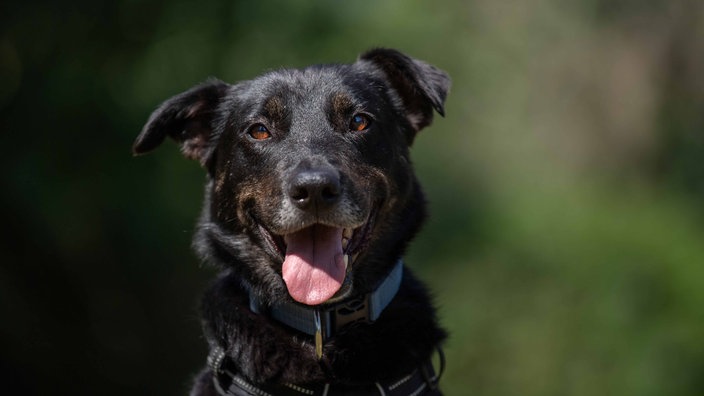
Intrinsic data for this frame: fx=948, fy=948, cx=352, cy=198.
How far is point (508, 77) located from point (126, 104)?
4.00 m

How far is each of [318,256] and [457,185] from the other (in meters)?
6.09

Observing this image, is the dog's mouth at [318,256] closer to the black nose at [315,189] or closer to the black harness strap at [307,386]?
the black nose at [315,189]

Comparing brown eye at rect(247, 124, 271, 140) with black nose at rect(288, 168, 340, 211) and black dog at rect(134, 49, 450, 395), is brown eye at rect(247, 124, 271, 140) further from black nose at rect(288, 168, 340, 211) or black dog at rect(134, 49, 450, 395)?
black nose at rect(288, 168, 340, 211)

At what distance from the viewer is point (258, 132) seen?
13.8ft

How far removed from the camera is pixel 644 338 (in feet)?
29.5

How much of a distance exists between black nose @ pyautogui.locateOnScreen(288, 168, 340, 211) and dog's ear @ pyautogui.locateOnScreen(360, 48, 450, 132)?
0.76 m

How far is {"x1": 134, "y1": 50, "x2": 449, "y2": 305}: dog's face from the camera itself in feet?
12.4

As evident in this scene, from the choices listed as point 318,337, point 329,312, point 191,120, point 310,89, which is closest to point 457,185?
point 191,120

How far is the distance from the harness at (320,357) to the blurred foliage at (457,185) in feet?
14.5

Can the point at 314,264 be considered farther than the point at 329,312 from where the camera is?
No

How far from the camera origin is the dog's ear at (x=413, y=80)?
430 centimetres

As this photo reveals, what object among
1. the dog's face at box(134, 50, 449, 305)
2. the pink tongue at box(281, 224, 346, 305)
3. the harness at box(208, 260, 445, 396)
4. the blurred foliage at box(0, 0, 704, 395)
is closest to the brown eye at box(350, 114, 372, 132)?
the dog's face at box(134, 50, 449, 305)

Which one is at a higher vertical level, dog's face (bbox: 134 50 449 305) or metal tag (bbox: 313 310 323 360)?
dog's face (bbox: 134 50 449 305)

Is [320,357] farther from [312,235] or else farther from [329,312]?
[312,235]
